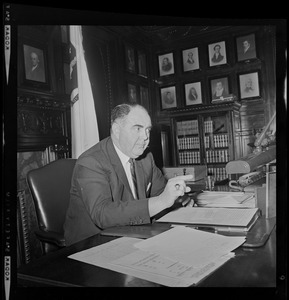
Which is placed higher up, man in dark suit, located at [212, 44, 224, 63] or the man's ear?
man in dark suit, located at [212, 44, 224, 63]

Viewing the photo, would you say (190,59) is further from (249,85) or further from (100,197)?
(100,197)

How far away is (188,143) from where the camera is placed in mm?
1384

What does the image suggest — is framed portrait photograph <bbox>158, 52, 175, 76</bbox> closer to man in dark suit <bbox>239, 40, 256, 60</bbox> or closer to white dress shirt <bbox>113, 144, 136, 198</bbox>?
man in dark suit <bbox>239, 40, 256, 60</bbox>

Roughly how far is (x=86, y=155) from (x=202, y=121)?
0.55m

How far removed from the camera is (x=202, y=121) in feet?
4.42

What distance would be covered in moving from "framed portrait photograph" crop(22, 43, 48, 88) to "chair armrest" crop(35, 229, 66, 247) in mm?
589

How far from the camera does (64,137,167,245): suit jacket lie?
3.33 ft

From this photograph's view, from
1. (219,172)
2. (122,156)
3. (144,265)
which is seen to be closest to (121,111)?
(122,156)

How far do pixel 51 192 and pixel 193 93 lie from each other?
781 millimetres

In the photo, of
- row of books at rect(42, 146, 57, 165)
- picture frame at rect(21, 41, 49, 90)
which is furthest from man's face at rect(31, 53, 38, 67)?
row of books at rect(42, 146, 57, 165)
